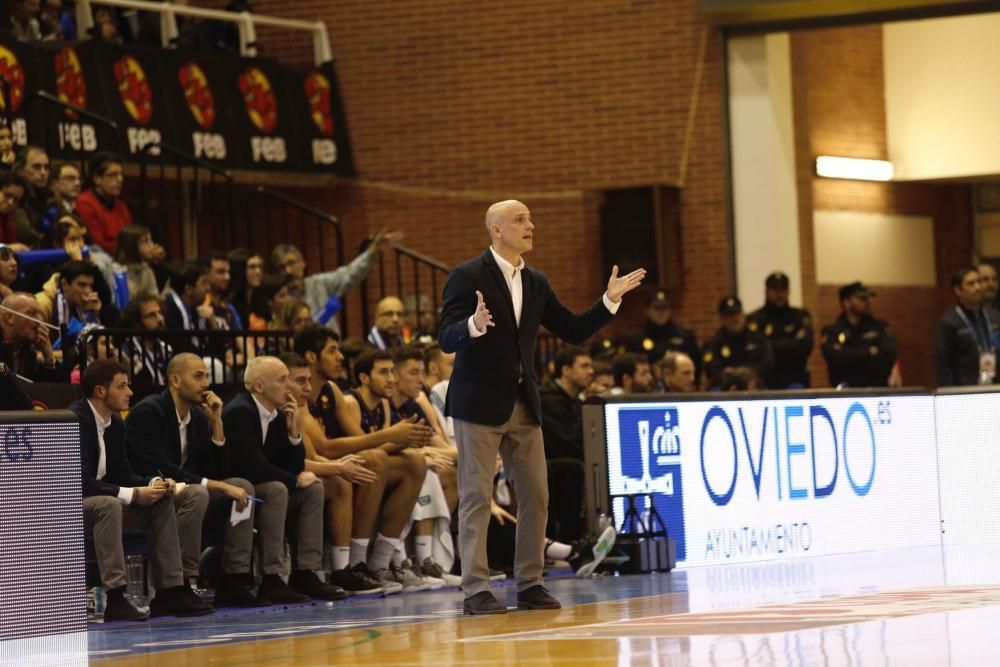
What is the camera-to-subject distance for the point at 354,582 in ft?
36.9

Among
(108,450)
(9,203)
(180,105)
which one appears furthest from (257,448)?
(180,105)

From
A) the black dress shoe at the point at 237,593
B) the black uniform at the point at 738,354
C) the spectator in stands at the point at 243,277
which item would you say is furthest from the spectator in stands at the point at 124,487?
the black uniform at the point at 738,354

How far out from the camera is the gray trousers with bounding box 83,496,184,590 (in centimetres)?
970

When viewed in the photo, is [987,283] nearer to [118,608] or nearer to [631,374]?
[631,374]

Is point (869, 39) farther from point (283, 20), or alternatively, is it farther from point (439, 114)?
point (283, 20)

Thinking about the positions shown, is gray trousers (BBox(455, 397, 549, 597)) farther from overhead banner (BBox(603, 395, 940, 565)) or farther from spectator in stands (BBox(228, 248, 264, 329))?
spectator in stands (BBox(228, 248, 264, 329))

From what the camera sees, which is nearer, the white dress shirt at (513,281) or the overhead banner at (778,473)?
the white dress shirt at (513,281)

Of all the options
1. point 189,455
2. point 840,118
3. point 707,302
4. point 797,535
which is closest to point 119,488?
point 189,455

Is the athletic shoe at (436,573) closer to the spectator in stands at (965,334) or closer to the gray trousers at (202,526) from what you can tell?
the gray trousers at (202,526)

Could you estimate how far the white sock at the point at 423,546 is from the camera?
1196 cm

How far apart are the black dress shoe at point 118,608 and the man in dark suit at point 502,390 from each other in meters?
1.81

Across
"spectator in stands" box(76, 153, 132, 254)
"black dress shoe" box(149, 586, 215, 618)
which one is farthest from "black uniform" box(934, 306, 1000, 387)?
"black dress shoe" box(149, 586, 215, 618)

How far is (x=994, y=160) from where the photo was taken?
20.9m

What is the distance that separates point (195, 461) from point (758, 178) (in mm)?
9678
